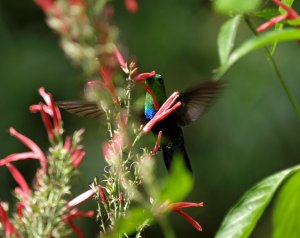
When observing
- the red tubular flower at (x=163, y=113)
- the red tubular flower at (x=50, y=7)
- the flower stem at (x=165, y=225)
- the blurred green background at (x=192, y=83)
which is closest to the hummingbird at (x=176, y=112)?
the red tubular flower at (x=163, y=113)

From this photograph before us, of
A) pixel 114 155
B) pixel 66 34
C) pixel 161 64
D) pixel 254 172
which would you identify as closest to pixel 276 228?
pixel 114 155

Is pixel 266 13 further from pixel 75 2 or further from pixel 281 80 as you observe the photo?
pixel 75 2

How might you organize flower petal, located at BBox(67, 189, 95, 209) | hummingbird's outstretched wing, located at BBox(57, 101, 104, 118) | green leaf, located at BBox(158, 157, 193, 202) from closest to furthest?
green leaf, located at BBox(158, 157, 193, 202) → flower petal, located at BBox(67, 189, 95, 209) → hummingbird's outstretched wing, located at BBox(57, 101, 104, 118)

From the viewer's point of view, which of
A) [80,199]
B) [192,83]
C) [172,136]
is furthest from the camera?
[192,83]

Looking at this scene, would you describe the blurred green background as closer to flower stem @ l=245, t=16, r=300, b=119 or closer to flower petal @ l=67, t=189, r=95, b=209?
flower petal @ l=67, t=189, r=95, b=209

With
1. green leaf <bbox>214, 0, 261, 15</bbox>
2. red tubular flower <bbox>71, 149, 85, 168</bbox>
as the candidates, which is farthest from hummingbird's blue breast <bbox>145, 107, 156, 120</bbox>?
green leaf <bbox>214, 0, 261, 15</bbox>

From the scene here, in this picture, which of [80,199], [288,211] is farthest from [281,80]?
[80,199]
